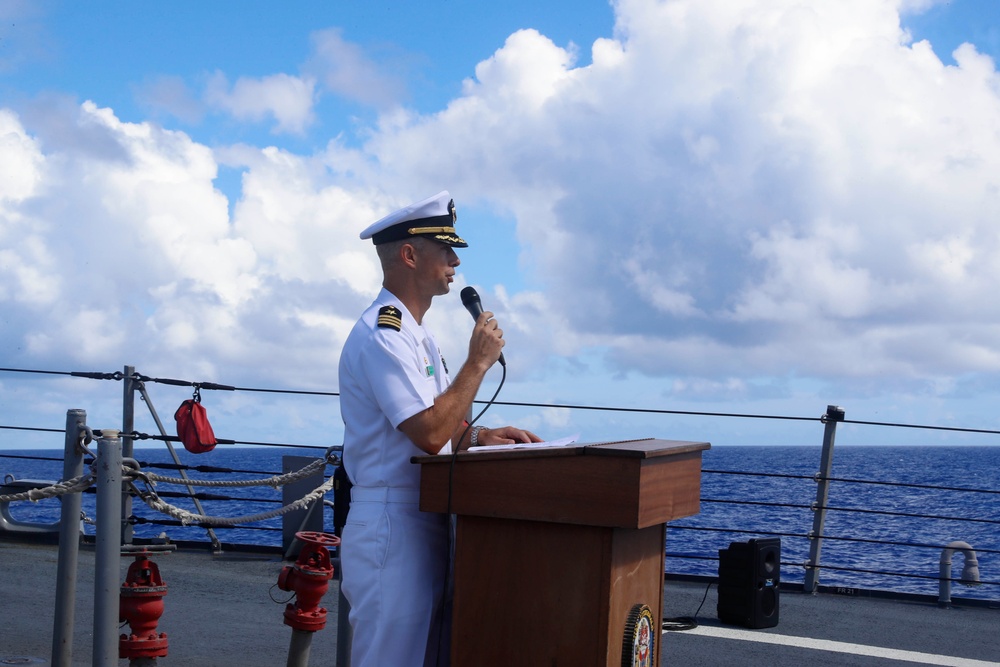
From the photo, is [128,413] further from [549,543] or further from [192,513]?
[549,543]

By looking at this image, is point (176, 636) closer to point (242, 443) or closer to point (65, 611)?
point (65, 611)

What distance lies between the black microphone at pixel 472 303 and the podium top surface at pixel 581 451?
1.42 feet

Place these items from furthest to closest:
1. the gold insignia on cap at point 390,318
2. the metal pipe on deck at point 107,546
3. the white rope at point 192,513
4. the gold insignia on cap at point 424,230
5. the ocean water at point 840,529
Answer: the ocean water at point 840,529 < the white rope at point 192,513 < the metal pipe on deck at point 107,546 < the gold insignia on cap at point 424,230 < the gold insignia on cap at point 390,318

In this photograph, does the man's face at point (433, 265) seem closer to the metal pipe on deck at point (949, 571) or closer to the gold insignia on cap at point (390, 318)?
the gold insignia on cap at point (390, 318)

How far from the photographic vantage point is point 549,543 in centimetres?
247

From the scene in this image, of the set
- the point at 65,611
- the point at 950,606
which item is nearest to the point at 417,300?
the point at 65,611

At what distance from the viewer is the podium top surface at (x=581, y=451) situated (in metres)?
2.37

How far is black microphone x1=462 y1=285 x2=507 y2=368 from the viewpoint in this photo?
9.57ft

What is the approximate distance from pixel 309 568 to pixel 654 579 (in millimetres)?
1620

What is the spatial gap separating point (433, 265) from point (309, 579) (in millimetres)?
1612

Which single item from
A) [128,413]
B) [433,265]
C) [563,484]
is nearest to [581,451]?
[563,484]

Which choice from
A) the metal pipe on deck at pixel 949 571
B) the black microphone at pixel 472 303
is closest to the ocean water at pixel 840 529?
the metal pipe on deck at pixel 949 571

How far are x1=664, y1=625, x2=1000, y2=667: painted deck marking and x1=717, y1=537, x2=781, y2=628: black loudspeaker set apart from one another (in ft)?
0.37

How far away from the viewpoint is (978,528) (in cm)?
A: 5625
